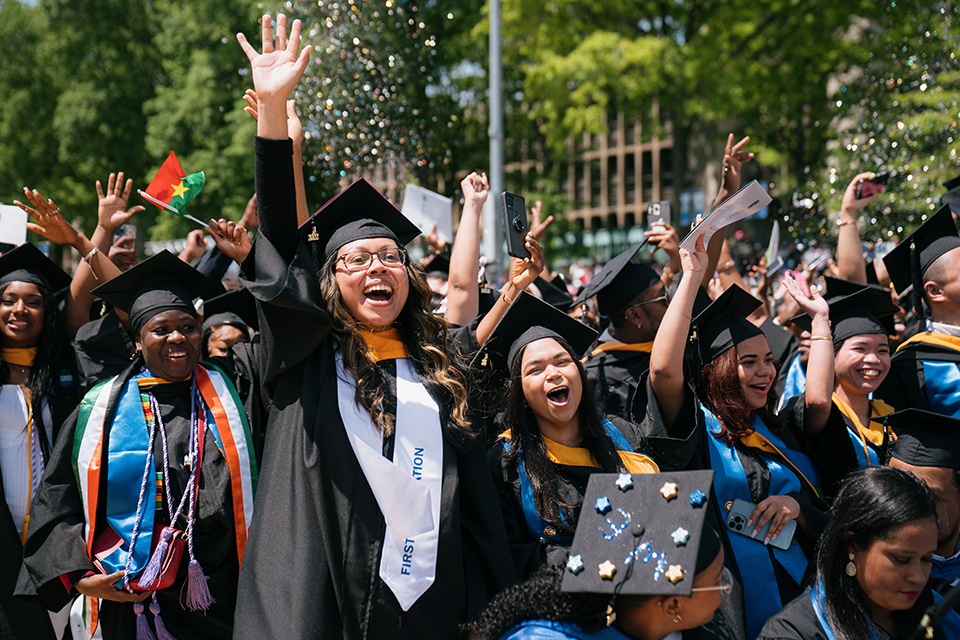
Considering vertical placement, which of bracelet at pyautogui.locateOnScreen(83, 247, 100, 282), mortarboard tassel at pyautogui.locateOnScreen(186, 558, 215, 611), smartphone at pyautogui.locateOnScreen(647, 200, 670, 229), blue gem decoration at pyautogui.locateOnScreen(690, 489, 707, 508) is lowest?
mortarboard tassel at pyautogui.locateOnScreen(186, 558, 215, 611)

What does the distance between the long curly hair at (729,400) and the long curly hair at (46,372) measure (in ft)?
10.5

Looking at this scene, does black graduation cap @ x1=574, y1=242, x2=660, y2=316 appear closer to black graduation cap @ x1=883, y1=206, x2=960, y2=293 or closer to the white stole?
black graduation cap @ x1=883, y1=206, x2=960, y2=293

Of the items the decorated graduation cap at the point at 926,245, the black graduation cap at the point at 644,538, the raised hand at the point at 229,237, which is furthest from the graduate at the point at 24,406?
the decorated graduation cap at the point at 926,245

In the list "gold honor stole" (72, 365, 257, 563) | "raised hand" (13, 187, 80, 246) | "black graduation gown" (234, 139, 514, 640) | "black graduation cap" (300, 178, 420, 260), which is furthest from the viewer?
"raised hand" (13, 187, 80, 246)

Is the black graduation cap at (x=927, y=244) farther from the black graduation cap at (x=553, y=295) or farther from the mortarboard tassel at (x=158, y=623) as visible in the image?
the mortarboard tassel at (x=158, y=623)

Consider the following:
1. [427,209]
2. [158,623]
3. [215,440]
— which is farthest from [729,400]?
[427,209]

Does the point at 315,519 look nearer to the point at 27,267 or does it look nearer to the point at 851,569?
the point at 851,569

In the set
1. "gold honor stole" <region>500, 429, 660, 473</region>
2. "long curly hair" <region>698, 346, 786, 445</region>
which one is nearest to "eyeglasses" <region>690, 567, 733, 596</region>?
"gold honor stole" <region>500, 429, 660, 473</region>

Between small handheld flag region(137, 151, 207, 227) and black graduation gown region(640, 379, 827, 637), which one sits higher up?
small handheld flag region(137, 151, 207, 227)

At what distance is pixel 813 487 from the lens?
353 centimetres

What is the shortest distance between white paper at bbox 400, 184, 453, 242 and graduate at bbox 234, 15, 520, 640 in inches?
156

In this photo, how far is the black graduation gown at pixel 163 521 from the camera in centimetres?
317

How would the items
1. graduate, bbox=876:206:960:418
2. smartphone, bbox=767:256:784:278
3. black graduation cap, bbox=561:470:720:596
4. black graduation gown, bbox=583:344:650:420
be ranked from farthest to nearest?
smartphone, bbox=767:256:784:278 < black graduation gown, bbox=583:344:650:420 < graduate, bbox=876:206:960:418 < black graduation cap, bbox=561:470:720:596

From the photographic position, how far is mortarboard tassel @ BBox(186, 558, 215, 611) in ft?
10.6
